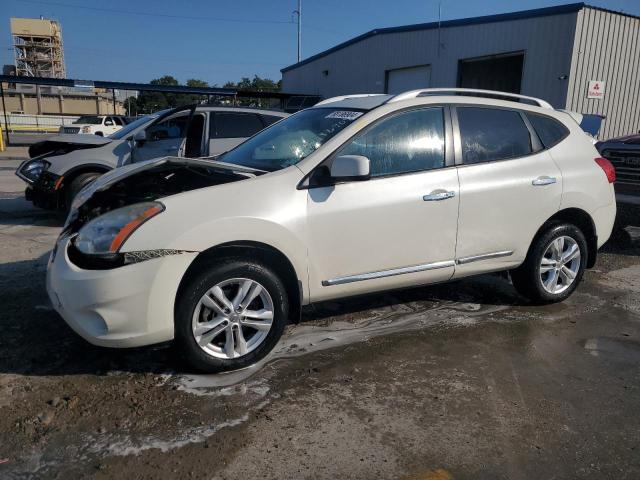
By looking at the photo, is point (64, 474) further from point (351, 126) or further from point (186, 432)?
point (351, 126)

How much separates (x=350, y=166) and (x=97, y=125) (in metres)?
27.0

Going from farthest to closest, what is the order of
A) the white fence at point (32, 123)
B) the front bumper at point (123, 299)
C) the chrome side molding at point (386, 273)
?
the white fence at point (32, 123), the chrome side molding at point (386, 273), the front bumper at point (123, 299)

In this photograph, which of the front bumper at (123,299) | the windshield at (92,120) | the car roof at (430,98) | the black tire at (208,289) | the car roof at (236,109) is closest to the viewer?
the front bumper at (123,299)

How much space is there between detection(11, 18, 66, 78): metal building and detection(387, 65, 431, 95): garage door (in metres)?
97.1

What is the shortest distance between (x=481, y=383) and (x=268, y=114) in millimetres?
6206

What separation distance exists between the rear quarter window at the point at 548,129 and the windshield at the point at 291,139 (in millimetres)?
1732

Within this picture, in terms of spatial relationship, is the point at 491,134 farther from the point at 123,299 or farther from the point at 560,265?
the point at 123,299

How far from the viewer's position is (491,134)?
427 cm

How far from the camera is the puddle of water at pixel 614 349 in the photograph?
12.4ft

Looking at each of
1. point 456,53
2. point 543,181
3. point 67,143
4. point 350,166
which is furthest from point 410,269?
point 456,53

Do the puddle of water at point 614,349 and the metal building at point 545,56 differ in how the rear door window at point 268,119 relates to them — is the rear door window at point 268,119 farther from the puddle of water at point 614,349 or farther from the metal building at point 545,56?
the metal building at point 545,56

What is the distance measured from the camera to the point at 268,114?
27.7 feet

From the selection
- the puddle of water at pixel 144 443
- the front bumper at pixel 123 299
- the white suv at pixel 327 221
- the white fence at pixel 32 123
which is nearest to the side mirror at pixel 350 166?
the white suv at pixel 327 221

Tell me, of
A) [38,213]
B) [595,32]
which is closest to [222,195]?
[38,213]
